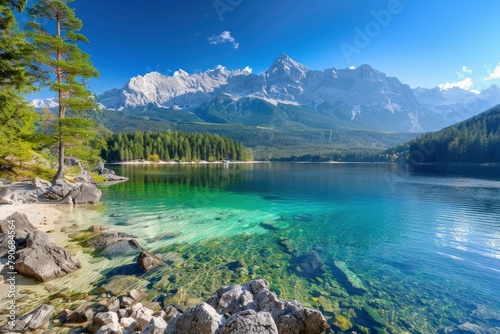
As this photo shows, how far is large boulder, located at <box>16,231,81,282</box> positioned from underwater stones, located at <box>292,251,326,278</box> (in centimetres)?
1266

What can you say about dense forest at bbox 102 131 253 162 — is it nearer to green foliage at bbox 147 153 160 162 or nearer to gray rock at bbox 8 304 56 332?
green foliage at bbox 147 153 160 162

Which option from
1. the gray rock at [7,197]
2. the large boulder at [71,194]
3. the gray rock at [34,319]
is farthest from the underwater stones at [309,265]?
the gray rock at [7,197]

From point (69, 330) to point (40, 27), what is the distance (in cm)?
3803

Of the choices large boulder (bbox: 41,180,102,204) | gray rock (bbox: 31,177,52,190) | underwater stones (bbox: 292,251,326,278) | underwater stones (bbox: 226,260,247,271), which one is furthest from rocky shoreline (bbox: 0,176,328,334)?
gray rock (bbox: 31,177,52,190)

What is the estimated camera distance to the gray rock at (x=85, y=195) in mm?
31469

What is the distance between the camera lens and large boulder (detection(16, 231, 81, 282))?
1194cm

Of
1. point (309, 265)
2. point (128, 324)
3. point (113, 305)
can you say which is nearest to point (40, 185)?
point (113, 305)

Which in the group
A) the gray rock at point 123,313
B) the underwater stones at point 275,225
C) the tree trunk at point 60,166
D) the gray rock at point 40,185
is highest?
the tree trunk at point 60,166

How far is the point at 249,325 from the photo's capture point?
5914 millimetres

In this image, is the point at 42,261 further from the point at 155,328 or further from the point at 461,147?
the point at 461,147

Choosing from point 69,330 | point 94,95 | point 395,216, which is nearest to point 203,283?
point 69,330

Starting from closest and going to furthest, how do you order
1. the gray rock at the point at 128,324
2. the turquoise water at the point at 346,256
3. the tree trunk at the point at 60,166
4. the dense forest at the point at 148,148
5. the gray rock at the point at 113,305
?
1. the gray rock at the point at 128,324
2. the gray rock at the point at 113,305
3. the turquoise water at the point at 346,256
4. the tree trunk at the point at 60,166
5. the dense forest at the point at 148,148

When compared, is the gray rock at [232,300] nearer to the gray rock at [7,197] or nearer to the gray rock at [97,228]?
the gray rock at [97,228]

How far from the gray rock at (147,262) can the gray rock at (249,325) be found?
9.58 m
